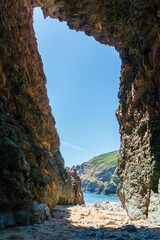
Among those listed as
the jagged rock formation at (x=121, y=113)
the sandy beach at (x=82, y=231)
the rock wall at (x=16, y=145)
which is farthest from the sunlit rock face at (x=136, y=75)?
the rock wall at (x=16, y=145)

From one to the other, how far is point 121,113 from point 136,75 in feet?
15.9

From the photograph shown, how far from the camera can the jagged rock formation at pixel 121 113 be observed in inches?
258

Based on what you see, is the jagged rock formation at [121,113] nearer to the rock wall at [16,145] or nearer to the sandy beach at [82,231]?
the rock wall at [16,145]

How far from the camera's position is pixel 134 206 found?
991cm

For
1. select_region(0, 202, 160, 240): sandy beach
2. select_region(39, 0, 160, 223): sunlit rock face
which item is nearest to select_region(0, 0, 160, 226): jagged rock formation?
select_region(39, 0, 160, 223): sunlit rock face

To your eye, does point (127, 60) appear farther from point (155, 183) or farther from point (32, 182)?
point (32, 182)

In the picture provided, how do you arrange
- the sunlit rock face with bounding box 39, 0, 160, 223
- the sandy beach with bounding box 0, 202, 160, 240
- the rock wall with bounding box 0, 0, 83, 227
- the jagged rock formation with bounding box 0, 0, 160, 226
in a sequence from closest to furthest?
1. the sandy beach with bounding box 0, 202, 160, 240
2. the rock wall with bounding box 0, 0, 83, 227
3. the jagged rock formation with bounding box 0, 0, 160, 226
4. the sunlit rock face with bounding box 39, 0, 160, 223

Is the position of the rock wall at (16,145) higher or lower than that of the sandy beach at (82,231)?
higher

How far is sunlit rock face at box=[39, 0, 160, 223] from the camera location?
853 cm

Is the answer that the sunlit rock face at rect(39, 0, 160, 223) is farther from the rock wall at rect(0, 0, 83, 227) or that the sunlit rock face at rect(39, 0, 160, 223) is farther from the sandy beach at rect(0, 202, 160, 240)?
the rock wall at rect(0, 0, 83, 227)

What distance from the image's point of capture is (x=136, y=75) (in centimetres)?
1180

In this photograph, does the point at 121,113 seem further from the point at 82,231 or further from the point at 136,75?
the point at 82,231

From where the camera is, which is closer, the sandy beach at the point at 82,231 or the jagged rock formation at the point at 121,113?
the sandy beach at the point at 82,231

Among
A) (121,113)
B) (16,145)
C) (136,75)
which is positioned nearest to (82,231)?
(16,145)
